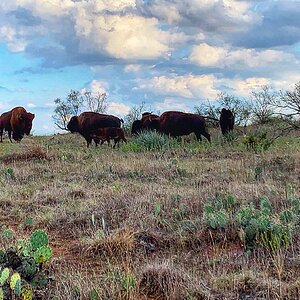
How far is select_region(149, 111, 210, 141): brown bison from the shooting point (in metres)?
20.9

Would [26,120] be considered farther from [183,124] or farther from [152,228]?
[152,228]

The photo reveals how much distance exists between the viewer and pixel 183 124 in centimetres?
2106

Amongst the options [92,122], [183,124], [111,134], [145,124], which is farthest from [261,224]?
[145,124]

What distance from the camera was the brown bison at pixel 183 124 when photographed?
20.9 meters

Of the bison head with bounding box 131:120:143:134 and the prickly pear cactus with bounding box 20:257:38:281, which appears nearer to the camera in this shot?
the prickly pear cactus with bounding box 20:257:38:281

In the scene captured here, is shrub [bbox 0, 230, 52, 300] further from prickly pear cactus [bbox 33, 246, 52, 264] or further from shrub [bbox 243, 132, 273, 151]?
shrub [bbox 243, 132, 273, 151]

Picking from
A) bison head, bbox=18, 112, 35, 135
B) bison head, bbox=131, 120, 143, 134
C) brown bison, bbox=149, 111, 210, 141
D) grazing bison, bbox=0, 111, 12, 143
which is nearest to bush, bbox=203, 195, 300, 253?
brown bison, bbox=149, 111, 210, 141

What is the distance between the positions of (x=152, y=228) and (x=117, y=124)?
56.6ft

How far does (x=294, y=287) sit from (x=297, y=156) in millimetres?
8497

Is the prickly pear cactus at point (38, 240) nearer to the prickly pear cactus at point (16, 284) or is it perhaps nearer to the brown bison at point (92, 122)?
the prickly pear cactus at point (16, 284)

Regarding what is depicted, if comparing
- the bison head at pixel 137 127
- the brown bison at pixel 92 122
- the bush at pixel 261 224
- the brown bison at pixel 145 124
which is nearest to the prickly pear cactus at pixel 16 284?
the bush at pixel 261 224

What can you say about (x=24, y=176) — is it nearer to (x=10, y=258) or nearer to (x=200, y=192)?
(x=200, y=192)

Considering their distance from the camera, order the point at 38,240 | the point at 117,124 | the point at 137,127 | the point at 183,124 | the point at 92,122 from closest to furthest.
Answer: the point at 38,240 < the point at 183,124 < the point at 92,122 < the point at 117,124 < the point at 137,127

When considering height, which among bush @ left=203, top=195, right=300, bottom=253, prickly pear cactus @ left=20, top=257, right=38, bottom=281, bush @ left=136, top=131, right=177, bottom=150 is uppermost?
bush @ left=136, top=131, right=177, bottom=150
